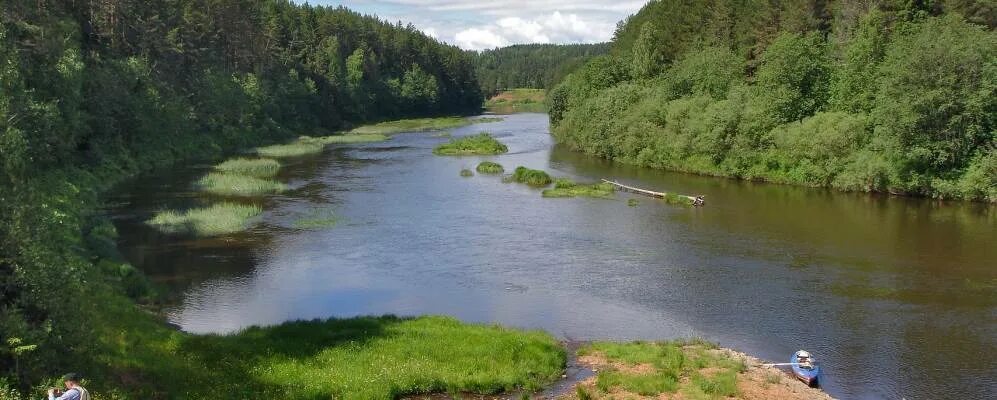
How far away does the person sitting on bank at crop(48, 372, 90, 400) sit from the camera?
50.0ft

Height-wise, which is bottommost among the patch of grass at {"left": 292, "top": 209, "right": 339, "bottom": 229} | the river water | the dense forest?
the river water

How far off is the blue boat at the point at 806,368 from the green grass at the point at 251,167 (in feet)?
182

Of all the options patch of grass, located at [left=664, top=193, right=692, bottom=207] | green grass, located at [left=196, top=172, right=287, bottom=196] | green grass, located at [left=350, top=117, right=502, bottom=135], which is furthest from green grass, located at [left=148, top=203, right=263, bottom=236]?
green grass, located at [left=350, top=117, right=502, bottom=135]

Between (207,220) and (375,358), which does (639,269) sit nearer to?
(375,358)

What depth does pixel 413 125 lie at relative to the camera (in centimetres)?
15088

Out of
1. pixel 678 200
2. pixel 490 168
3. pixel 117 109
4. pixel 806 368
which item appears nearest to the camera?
pixel 806 368

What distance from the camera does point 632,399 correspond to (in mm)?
22766

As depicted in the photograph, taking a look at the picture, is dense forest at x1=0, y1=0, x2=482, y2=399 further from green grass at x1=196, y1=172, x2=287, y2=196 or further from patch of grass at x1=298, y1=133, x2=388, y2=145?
green grass at x1=196, y1=172, x2=287, y2=196

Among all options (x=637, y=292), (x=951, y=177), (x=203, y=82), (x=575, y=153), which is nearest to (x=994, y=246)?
(x=951, y=177)

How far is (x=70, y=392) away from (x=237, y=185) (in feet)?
163

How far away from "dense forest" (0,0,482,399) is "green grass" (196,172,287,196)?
753cm

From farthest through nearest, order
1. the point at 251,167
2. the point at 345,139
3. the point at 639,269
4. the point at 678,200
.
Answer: the point at 345,139, the point at 251,167, the point at 678,200, the point at 639,269

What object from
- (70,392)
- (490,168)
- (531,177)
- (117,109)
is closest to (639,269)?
(70,392)

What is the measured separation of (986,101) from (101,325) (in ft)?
201
